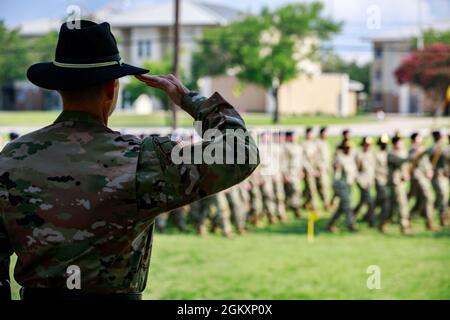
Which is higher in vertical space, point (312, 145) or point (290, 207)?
point (312, 145)

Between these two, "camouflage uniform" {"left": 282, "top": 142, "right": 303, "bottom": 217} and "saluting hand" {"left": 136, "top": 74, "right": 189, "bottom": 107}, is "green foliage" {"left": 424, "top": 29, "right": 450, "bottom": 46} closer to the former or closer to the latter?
"camouflage uniform" {"left": 282, "top": 142, "right": 303, "bottom": 217}

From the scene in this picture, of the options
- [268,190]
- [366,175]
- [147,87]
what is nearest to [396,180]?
[366,175]

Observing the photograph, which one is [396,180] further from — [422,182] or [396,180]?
[422,182]

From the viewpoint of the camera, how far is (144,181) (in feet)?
8.36

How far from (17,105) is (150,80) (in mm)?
64041

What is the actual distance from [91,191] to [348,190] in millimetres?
12038

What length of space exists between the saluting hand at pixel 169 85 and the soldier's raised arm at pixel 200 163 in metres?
0.10

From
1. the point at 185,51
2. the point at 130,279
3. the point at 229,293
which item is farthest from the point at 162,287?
the point at 185,51

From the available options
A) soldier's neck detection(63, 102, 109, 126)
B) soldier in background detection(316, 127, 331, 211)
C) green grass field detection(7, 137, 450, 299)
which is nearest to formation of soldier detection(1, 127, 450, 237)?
green grass field detection(7, 137, 450, 299)

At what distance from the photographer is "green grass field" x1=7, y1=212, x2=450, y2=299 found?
8.86 metres

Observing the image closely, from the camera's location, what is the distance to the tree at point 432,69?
47.3 meters

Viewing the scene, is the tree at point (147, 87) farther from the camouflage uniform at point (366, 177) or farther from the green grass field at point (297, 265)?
the green grass field at point (297, 265)

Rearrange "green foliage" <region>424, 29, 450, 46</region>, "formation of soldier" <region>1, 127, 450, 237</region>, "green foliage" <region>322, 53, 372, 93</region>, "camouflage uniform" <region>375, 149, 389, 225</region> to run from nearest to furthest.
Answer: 1. "formation of soldier" <region>1, 127, 450, 237</region>
2. "camouflage uniform" <region>375, 149, 389, 225</region>
3. "green foliage" <region>424, 29, 450, 46</region>
4. "green foliage" <region>322, 53, 372, 93</region>

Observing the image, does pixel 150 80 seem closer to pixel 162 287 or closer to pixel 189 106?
pixel 189 106
